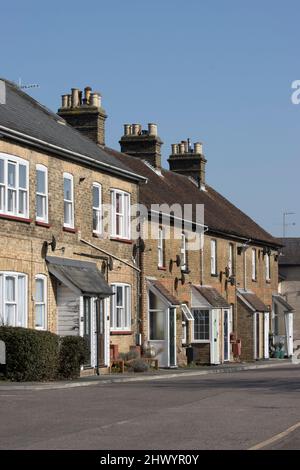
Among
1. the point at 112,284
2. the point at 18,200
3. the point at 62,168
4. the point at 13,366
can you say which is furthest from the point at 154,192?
the point at 13,366

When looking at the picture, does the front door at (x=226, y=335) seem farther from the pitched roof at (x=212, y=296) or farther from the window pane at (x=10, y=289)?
the window pane at (x=10, y=289)

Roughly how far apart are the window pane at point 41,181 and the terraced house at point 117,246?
0.04 metres

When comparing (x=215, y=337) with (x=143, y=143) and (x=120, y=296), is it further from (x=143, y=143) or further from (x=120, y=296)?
(x=120, y=296)

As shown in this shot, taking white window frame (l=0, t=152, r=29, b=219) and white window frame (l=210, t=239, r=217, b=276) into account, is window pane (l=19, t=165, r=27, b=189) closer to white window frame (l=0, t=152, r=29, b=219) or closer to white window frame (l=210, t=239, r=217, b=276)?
white window frame (l=0, t=152, r=29, b=219)

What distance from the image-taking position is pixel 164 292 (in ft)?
148

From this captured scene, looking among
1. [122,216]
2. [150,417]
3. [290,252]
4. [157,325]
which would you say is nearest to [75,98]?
[122,216]

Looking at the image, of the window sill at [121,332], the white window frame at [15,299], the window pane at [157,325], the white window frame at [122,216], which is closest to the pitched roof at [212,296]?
the window pane at [157,325]

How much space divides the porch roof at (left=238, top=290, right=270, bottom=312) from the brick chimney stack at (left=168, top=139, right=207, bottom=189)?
6093 mm

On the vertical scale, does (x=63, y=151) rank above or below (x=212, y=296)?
above

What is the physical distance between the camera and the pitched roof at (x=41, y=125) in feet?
114

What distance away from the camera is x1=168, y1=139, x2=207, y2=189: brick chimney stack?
196 feet

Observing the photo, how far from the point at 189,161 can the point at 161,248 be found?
14091mm

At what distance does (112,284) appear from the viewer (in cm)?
4097

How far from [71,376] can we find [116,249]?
9549 mm
